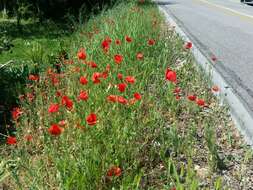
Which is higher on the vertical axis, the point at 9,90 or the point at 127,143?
the point at 127,143

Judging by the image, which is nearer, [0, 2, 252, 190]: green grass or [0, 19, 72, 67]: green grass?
[0, 2, 252, 190]: green grass

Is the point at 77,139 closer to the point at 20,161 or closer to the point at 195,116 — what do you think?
the point at 20,161

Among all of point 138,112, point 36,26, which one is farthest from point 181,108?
point 36,26

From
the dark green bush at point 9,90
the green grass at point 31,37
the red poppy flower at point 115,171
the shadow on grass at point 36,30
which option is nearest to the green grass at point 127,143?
the red poppy flower at point 115,171

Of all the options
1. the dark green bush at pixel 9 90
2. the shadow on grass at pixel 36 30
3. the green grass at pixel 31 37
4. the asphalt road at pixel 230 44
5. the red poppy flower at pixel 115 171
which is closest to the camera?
the red poppy flower at pixel 115 171

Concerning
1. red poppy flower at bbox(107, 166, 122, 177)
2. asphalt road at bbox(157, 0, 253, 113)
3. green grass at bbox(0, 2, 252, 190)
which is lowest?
asphalt road at bbox(157, 0, 253, 113)

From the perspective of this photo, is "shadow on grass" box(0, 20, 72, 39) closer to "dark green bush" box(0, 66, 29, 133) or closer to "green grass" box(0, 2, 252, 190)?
"dark green bush" box(0, 66, 29, 133)

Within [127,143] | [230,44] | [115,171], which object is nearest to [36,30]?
[230,44]

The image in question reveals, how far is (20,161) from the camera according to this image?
12.4 ft

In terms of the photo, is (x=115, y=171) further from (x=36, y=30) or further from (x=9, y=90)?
(x=36, y=30)

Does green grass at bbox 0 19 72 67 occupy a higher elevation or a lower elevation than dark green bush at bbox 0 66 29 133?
lower

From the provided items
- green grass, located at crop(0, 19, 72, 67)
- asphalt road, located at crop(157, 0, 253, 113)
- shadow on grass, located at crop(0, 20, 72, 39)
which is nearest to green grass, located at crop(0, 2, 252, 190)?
asphalt road, located at crop(157, 0, 253, 113)

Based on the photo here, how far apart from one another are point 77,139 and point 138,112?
738mm

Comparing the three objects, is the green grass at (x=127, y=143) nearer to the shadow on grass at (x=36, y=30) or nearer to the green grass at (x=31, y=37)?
the green grass at (x=31, y=37)
